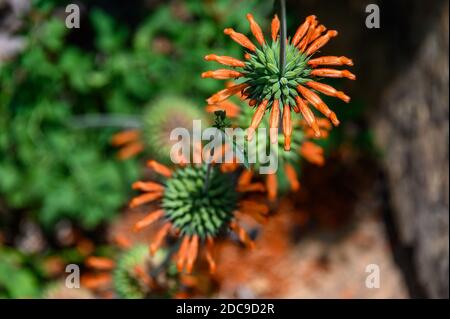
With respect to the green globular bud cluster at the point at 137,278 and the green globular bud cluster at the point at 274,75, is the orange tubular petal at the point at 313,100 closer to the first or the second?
the green globular bud cluster at the point at 274,75

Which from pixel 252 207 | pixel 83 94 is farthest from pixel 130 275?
pixel 83 94

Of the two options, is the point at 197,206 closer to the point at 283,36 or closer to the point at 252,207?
the point at 252,207

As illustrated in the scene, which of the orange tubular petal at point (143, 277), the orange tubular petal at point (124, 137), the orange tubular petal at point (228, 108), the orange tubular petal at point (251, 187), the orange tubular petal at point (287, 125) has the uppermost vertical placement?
the orange tubular petal at point (124, 137)

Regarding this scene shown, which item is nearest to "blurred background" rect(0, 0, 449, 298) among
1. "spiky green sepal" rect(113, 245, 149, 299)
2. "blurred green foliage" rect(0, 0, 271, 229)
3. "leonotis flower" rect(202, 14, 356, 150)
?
"blurred green foliage" rect(0, 0, 271, 229)

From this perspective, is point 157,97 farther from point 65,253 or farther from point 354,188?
Result: point 354,188

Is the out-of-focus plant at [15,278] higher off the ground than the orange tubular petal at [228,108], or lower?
lower

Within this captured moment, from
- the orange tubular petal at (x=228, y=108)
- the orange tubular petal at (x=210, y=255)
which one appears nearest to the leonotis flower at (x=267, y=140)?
the orange tubular petal at (x=228, y=108)

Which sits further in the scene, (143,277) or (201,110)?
(201,110)
